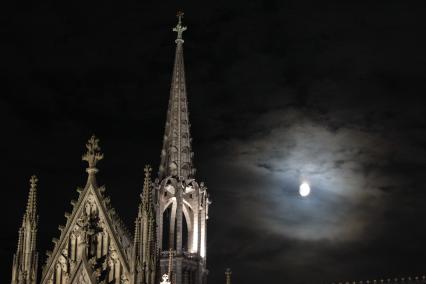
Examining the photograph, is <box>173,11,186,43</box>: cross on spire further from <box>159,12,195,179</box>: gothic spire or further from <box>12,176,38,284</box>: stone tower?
<box>12,176,38,284</box>: stone tower

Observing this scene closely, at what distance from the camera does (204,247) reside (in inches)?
2234

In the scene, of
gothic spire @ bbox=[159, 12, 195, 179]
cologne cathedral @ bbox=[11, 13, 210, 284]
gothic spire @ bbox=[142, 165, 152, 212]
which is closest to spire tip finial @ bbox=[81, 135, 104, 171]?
cologne cathedral @ bbox=[11, 13, 210, 284]

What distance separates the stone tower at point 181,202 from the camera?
55.2 metres

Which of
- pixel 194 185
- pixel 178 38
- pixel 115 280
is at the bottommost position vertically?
pixel 115 280

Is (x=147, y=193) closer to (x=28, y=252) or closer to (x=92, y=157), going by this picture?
(x=92, y=157)

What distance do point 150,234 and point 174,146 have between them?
13.0 meters

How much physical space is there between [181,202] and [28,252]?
37.4 feet

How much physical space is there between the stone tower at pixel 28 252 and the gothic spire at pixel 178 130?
36.7ft

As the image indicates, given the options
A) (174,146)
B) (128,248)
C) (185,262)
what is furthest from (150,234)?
(174,146)

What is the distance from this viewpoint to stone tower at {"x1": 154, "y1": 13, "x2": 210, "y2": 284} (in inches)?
2173

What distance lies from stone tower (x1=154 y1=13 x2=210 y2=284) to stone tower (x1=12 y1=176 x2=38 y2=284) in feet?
28.6

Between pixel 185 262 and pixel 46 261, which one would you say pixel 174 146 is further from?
pixel 46 261

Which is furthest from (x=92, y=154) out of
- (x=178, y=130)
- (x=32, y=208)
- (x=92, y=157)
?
(x=178, y=130)

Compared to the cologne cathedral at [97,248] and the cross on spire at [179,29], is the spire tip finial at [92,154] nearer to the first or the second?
the cologne cathedral at [97,248]
